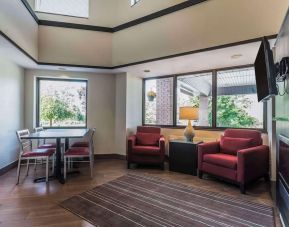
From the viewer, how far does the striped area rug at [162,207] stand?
2.26 m

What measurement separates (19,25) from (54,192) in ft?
9.59

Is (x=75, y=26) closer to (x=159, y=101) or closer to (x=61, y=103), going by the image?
(x=61, y=103)

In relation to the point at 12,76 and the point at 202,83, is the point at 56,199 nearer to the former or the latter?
the point at 12,76

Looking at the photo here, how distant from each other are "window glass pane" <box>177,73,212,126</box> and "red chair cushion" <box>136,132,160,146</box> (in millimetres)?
820

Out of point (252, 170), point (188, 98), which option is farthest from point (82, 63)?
point (252, 170)

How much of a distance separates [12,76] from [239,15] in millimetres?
4554

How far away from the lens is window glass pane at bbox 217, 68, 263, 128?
412 cm

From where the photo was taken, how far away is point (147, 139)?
4.73 metres

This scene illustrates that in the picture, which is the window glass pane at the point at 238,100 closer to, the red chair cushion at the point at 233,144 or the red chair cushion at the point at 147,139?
the red chair cushion at the point at 233,144

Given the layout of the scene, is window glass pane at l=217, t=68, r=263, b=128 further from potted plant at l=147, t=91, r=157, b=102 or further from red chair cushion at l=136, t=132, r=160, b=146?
potted plant at l=147, t=91, r=157, b=102

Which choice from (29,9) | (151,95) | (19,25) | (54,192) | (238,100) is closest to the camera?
(54,192)

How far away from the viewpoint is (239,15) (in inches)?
119

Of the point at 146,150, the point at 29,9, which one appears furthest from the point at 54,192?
the point at 29,9

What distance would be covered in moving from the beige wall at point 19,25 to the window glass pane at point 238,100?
409cm
